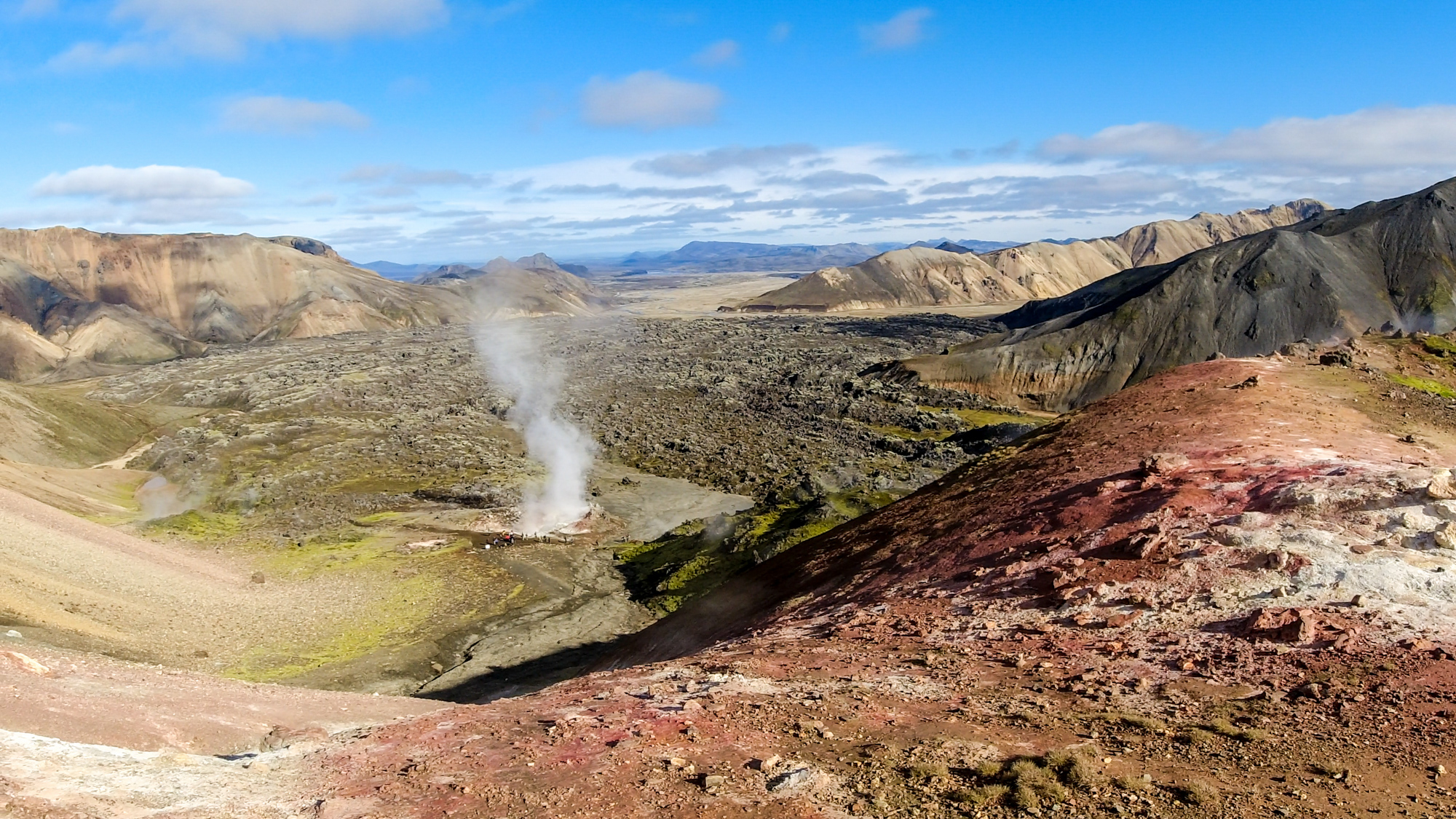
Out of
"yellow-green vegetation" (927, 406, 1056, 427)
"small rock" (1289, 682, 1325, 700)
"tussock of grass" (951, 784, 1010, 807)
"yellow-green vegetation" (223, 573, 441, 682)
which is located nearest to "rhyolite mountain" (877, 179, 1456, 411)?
"yellow-green vegetation" (927, 406, 1056, 427)

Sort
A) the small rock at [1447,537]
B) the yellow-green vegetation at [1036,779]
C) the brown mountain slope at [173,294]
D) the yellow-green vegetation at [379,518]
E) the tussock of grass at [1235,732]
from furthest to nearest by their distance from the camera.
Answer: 1. the brown mountain slope at [173,294]
2. the yellow-green vegetation at [379,518]
3. the small rock at [1447,537]
4. the tussock of grass at [1235,732]
5. the yellow-green vegetation at [1036,779]

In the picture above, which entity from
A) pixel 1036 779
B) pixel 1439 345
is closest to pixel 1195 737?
pixel 1036 779

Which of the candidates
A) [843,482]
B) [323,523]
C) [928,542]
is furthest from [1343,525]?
[323,523]

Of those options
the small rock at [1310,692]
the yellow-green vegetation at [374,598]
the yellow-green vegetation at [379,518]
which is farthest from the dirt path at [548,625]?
the small rock at [1310,692]

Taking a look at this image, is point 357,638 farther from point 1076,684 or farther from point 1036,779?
point 1036,779

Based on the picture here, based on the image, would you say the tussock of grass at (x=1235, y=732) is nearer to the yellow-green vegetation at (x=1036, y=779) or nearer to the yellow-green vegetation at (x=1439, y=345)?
the yellow-green vegetation at (x=1036, y=779)

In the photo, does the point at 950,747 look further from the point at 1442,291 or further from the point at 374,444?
the point at 1442,291

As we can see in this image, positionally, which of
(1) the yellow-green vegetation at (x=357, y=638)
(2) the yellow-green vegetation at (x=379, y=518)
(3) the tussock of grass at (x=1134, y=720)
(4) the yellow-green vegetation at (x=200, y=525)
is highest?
(3) the tussock of grass at (x=1134, y=720)
